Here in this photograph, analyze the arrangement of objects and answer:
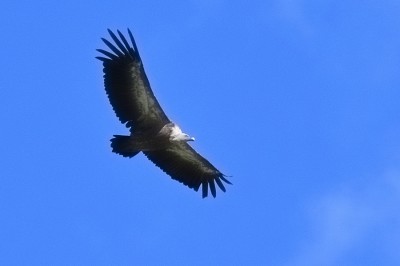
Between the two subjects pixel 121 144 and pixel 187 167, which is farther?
pixel 187 167

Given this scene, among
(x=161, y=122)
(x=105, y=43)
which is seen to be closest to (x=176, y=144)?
(x=161, y=122)

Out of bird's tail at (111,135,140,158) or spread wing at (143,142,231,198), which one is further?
spread wing at (143,142,231,198)

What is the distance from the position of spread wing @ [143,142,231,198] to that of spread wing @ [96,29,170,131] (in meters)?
1.46

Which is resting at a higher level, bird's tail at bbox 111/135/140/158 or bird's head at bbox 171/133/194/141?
bird's head at bbox 171/133/194/141

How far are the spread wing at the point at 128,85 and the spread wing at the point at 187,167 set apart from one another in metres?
1.46

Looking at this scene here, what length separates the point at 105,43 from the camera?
3809 centimetres

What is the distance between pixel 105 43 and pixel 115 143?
2.66 metres

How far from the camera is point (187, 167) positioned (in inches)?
1576

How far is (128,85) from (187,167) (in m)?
3.34

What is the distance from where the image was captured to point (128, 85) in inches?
1497

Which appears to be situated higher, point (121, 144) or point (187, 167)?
point (187, 167)

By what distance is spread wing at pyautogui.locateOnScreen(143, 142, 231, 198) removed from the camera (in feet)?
130

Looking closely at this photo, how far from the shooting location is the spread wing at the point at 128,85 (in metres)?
37.9

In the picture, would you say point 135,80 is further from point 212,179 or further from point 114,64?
point 212,179
